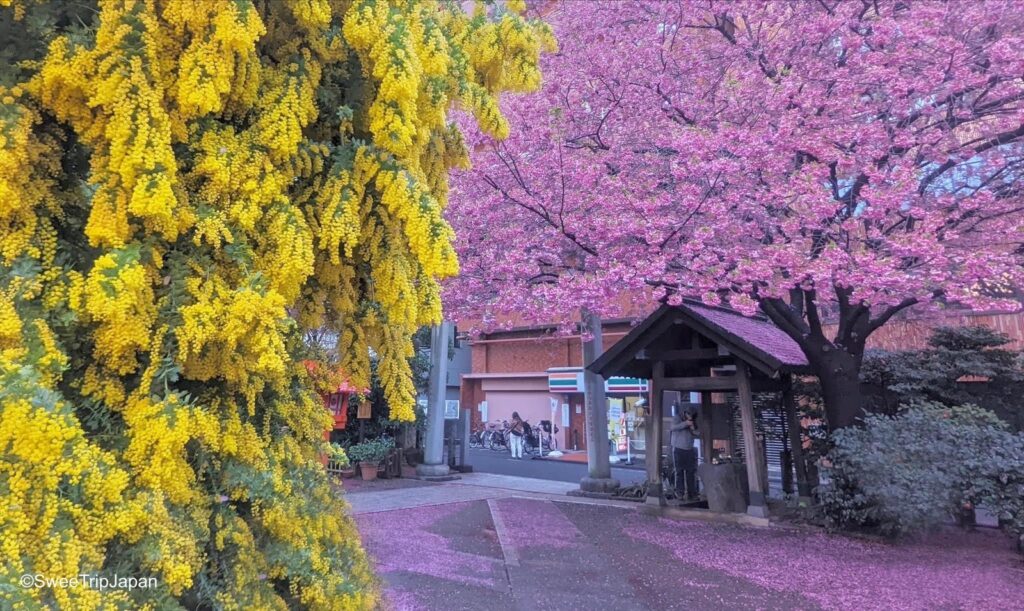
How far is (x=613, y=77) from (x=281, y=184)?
7440mm

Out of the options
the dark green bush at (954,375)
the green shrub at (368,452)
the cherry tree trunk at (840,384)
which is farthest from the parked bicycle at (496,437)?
the cherry tree trunk at (840,384)

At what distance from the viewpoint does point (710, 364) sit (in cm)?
1049

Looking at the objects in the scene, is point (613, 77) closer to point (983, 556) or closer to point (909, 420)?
point (909, 420)

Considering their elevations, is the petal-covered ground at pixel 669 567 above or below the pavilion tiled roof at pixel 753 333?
below

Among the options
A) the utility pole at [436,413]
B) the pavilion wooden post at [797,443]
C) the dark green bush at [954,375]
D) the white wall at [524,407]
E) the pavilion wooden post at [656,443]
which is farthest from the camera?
the white wall at [524,407]

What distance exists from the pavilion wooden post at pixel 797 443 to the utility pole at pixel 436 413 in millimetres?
7613

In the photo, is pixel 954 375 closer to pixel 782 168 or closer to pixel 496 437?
pixel 782 168

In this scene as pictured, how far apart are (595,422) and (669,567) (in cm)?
564

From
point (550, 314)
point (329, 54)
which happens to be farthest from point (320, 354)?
point (550, 314)

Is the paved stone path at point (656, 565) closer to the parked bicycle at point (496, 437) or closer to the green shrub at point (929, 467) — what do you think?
the green shrub at point (929, 467)

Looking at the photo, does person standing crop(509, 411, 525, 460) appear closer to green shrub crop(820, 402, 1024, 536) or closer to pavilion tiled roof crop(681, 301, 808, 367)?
pavilion tiled roof crop(681, 301, 808, 367)

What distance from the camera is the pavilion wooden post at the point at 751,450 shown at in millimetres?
8656

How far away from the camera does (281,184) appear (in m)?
2.90

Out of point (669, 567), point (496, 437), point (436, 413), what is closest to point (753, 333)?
point (669, 567)
